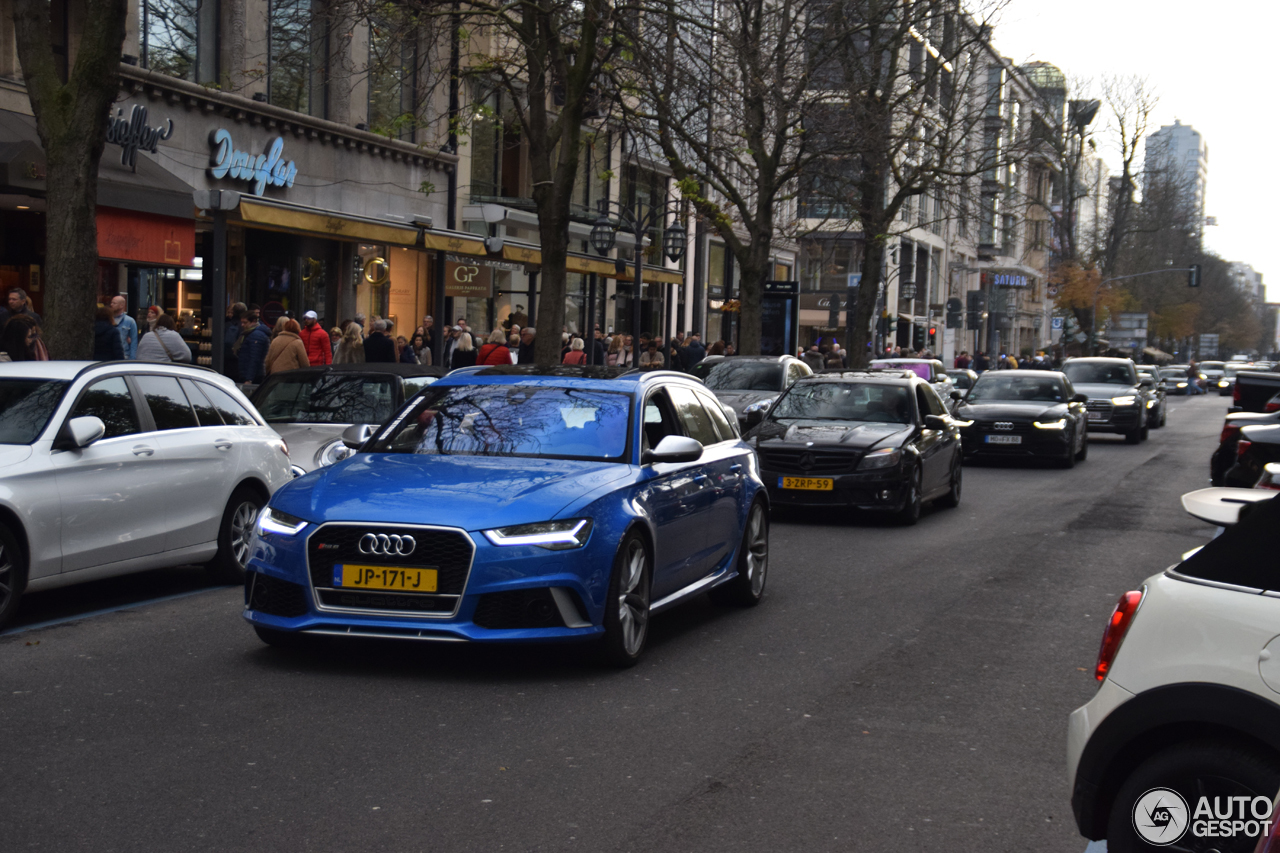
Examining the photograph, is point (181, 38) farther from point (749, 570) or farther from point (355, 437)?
point (749, 570)

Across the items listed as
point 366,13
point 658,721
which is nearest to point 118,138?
point 366,13

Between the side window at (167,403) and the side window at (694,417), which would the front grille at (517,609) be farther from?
the side window at (167,403)

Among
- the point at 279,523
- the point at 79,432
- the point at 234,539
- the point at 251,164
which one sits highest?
the point at 251,164

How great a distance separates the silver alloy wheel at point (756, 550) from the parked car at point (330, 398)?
488cm

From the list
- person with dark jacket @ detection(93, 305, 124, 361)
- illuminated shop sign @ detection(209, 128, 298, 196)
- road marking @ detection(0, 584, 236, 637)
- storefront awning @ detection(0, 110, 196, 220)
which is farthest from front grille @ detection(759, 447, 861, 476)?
illuminated shop sign @ detection(209, 128, 298, 196)

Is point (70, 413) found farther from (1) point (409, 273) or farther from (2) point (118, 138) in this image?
(1) point (409, 273)

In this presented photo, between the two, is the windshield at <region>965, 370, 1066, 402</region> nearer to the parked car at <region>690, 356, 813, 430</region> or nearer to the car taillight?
the parked car at <region>690, 356, 813, 430</region>

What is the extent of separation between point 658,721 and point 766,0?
26.2 meters

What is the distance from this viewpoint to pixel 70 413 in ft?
29.2

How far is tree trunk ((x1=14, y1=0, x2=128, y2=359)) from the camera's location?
12.5 meters

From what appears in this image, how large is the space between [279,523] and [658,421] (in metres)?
2.38

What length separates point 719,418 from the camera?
982cm

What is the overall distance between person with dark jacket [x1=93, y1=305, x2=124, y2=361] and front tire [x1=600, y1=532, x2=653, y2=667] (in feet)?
36.4

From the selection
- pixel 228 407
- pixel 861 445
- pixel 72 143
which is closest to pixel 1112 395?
pixel 861 445
